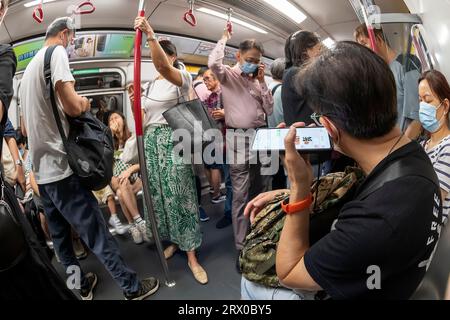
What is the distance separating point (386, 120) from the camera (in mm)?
427

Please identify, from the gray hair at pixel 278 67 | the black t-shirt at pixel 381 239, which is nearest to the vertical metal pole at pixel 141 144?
the gray hair at pixel 278 67

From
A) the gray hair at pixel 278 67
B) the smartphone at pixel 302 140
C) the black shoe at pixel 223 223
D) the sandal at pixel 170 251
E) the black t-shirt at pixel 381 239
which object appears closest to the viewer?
the black t-shirt at pixel 381 239

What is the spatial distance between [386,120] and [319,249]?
0.87ft

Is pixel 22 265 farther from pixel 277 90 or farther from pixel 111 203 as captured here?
pixel 277 90

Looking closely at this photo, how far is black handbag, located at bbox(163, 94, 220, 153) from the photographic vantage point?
2.10 ft

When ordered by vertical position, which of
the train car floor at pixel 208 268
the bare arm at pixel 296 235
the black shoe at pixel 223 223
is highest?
the bare arm at pixel 296 235

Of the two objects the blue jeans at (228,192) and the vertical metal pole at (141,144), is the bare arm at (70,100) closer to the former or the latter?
the vertical metal pole at (141,144)

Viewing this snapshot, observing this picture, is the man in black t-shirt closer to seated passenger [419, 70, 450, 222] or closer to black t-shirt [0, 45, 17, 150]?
→ seated passenger [419, 70, 450, 222]

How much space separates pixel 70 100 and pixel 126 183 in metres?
0.29

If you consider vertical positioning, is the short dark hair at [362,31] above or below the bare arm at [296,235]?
above

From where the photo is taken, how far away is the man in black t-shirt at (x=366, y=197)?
0.39m

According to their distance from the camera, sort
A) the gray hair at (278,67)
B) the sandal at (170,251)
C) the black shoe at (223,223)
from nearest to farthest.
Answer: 1. the gray hair at (278,67)
2. the black shoe at (223,223)
3. the sandal at (170,251)

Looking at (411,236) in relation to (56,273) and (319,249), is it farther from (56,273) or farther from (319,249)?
(56,273)

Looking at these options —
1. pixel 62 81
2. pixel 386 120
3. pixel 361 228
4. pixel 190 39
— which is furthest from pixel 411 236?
pixel 62 81
